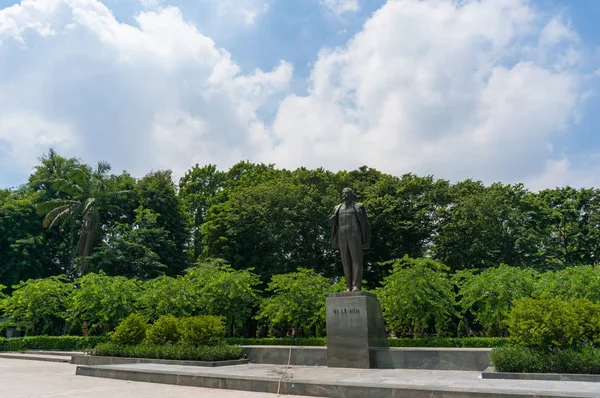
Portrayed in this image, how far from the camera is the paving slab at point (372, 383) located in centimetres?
614

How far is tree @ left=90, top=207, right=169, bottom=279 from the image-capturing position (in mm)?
28656

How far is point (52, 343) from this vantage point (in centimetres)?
2242

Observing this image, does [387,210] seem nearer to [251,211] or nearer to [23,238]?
[251,211]

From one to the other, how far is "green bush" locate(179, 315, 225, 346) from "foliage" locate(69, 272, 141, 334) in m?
11.2

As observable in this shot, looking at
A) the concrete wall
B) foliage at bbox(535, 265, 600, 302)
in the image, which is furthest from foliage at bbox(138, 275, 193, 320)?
foliage at bbox(535, 265, 600, 302)

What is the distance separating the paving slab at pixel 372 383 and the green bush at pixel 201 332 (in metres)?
2.04

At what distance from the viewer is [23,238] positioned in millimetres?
30391

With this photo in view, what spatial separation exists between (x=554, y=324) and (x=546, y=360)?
64cm

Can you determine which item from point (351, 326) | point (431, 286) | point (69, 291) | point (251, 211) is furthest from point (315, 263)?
point (351, 326)

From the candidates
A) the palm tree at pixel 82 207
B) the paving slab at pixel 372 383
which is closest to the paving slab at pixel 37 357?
the palm tree at pixel 82 207

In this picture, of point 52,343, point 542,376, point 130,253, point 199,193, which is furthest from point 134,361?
point 199,193

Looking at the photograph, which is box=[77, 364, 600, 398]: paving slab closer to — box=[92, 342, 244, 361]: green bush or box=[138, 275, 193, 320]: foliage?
box=[92, 342, 244, 361]: green bush

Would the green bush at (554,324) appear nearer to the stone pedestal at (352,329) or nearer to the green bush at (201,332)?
the stone pedestal at (352,329)

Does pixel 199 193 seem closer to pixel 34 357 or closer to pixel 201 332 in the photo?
pixel 34 357
